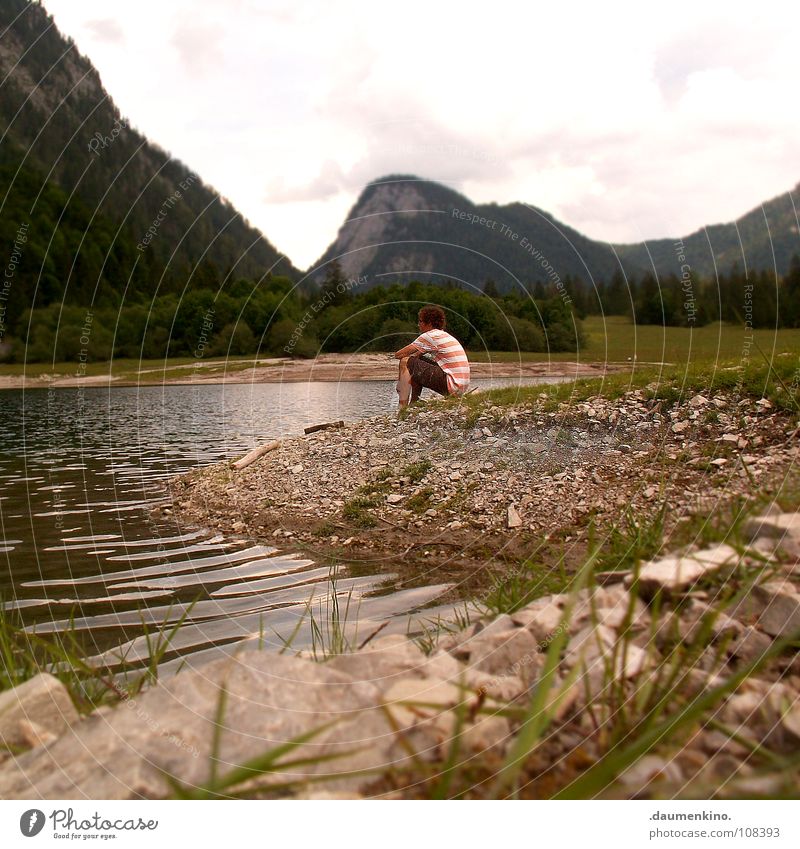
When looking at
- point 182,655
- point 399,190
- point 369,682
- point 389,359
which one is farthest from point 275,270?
point 369,682

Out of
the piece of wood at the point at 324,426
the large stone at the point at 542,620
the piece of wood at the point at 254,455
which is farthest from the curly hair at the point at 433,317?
the piece of wood at the point at 254,455

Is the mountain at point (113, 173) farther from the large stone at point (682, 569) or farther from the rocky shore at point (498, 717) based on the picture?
the large stone at point (682, 569)

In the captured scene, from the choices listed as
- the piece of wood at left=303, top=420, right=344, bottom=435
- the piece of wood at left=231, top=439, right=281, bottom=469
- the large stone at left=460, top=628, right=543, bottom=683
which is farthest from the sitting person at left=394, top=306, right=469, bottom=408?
the piece of wood at left=231, top=439, right=281, bottom=469

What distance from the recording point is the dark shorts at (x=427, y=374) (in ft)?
28.2

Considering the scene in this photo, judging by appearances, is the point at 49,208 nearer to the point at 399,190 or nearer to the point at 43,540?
the point at 43,540

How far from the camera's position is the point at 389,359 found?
21.5ft

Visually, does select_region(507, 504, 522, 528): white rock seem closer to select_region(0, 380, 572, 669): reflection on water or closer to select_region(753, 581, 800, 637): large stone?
select_region(0, 380, 572, 669): reflection on water

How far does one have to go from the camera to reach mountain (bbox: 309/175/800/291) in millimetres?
3611

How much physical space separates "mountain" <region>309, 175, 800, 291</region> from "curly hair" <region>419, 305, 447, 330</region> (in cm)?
47

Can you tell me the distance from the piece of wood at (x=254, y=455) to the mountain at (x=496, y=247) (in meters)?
7.72

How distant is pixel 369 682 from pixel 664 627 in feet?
3.76

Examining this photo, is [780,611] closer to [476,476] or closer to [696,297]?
[696,297]

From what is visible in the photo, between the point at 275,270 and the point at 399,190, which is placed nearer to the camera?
the point at 399,190

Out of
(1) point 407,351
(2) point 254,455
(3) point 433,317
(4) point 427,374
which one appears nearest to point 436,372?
(4) point 427,374
